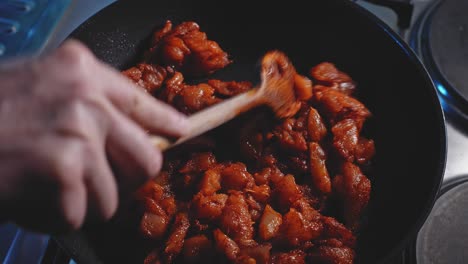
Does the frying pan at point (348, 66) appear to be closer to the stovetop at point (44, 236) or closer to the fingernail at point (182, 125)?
the stovetop at point (44, 236)

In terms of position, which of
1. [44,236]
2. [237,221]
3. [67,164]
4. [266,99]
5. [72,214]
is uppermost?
[67,164]

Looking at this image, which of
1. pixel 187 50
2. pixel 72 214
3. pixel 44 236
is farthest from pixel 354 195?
pixel 44 236

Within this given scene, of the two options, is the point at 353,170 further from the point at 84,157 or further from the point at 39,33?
the point at 39,33

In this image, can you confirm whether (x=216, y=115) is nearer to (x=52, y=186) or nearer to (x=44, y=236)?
(x=52, y=186)

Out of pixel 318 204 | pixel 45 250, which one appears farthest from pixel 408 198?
pixel 45 250

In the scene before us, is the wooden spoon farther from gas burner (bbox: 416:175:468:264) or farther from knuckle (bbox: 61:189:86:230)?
gas burner (bbox: 416:175:468:264)

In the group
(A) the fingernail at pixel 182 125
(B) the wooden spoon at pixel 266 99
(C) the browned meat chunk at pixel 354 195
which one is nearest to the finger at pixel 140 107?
(A) the fingernail at pixel 182 125

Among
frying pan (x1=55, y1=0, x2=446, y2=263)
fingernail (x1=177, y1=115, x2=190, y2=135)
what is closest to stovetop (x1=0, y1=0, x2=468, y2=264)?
frying pan (x1=55, y1=0, x2=446, y2=263)
